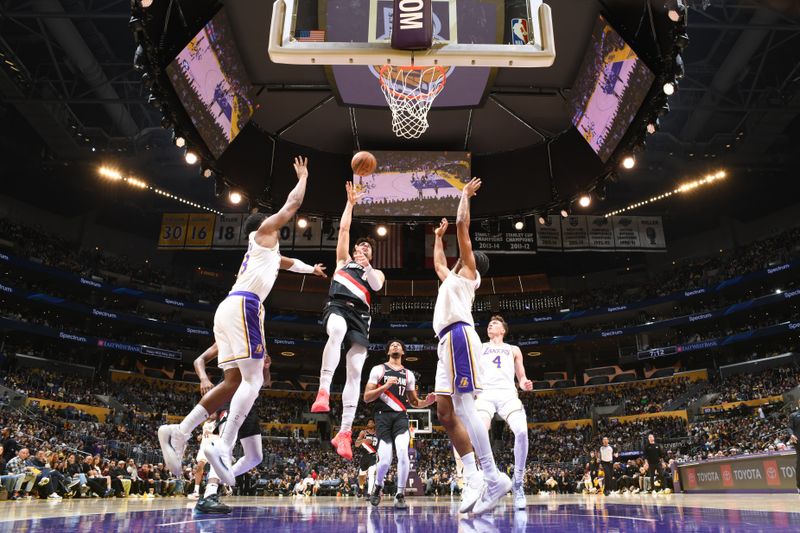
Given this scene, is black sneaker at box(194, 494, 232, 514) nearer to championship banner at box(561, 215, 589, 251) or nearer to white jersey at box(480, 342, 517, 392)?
white jersey at box(480, 342, 517, 392)

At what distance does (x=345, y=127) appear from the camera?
1297cm

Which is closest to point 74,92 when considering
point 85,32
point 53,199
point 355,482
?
point 85,32

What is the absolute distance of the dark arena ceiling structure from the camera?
9570mm

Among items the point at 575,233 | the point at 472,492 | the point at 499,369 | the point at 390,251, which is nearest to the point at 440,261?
the point at 472,492

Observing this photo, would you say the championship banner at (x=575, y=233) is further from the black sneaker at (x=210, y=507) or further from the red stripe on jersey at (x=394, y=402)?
the black sneaker at (x=210, y=507)

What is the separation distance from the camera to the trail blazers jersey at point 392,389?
7242 mm

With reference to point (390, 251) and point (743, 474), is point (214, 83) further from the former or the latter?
point (390, 251)

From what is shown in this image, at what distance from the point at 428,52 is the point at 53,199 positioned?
33980mm

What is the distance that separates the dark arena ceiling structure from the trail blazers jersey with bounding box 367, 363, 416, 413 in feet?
15.5

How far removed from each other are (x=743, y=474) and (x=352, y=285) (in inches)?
543

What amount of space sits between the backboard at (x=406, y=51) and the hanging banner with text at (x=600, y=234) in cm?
2279

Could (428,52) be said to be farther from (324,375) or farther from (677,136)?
(677,136)

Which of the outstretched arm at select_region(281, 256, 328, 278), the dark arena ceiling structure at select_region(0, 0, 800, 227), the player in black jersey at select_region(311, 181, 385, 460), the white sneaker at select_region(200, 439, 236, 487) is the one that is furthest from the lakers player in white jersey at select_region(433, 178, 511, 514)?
the dark arena ceiling structure at select_region(0, 0, 800, 227)

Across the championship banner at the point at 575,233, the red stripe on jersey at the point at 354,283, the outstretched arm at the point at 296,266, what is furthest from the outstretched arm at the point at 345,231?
the championship banner at the point at 575,233
